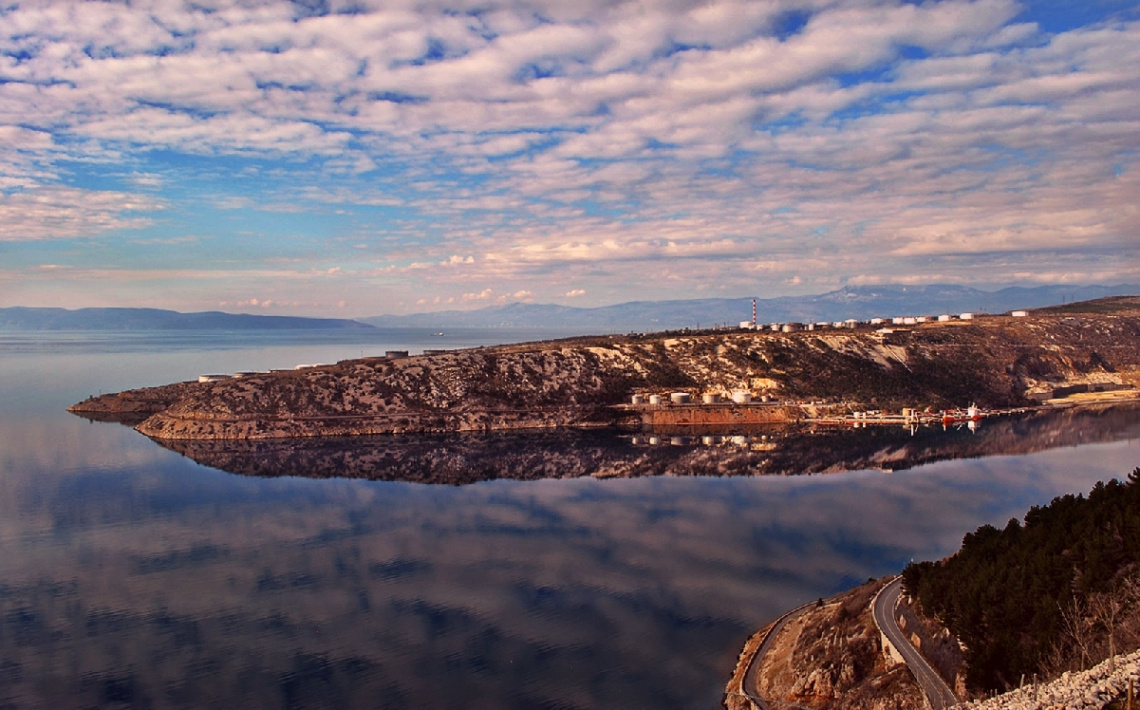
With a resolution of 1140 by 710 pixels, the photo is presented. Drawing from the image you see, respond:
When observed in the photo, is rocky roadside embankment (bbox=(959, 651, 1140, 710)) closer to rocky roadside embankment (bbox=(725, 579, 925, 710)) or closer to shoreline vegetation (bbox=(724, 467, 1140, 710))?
shoreline vegetation (bbox=(724, 467, 1140, 710))

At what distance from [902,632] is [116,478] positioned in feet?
230

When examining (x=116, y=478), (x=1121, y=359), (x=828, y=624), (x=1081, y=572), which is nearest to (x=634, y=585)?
(x=828, y=624)

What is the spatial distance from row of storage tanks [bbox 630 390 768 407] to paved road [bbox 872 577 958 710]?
241ft

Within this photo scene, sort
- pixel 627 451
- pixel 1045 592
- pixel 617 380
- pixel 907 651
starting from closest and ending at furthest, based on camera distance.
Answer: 1. pixel 1045 592
2. pixel 907 651
3. pixel 627 451
4. pixel 617 380

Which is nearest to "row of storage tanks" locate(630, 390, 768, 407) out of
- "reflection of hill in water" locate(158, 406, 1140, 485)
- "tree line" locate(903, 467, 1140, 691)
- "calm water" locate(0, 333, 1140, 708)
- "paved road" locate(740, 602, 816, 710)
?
"reflection of hill in water" locate(158, 406, 1140, 485)

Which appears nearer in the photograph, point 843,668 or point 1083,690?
point 1083,690

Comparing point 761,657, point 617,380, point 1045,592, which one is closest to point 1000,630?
point 1045,592

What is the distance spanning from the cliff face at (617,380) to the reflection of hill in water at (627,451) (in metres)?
6.81

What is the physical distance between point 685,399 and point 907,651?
8191 cm

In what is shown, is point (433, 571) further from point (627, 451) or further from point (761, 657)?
point (627, 451)

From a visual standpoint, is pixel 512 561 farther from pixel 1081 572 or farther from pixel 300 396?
pixel 300 396

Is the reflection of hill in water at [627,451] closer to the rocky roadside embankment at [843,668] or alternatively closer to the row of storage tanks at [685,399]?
the row of storage tanks at [685,399]

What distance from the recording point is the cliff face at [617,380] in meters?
104

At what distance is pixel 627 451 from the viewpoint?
3477 inches
